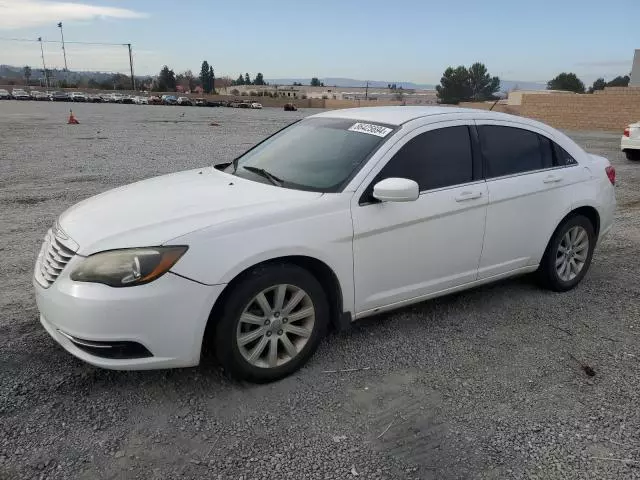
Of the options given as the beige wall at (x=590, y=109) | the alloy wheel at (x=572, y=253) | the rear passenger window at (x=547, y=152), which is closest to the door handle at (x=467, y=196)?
the rear passenger window at (x=547, y=152)

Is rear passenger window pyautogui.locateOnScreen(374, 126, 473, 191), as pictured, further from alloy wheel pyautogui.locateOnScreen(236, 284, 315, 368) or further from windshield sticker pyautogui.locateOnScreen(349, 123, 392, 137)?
alloy wheel pyautogui.locateOnScreen(236, 284, 315, 368)

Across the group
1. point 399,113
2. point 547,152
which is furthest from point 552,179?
point 399,113

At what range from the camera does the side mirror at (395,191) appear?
3.49 meters

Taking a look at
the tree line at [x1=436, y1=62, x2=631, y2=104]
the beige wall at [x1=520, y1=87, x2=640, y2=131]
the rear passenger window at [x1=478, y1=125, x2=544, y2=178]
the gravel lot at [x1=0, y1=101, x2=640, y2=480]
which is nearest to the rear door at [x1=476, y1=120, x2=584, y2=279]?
the rear passenger window at [x1=478, y1=125, x2=544, y2=178]

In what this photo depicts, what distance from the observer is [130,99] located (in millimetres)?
80375

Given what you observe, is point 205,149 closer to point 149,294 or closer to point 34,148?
point 34,148

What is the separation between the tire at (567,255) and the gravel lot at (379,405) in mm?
183

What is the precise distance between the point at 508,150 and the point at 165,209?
9.08ft

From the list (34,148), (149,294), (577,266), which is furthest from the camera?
(34,148)

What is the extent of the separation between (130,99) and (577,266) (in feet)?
274

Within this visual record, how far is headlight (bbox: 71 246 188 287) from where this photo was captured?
9.55 feet

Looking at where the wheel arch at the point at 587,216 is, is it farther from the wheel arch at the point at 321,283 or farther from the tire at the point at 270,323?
the tire at the point at 270,323

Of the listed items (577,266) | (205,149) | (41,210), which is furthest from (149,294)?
(205,149)

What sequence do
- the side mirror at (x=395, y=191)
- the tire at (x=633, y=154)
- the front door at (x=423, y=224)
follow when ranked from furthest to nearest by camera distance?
the tire at (x=633, y=154), the front door at (x=423, y=224), the side mirror at (x=395, y=191)
